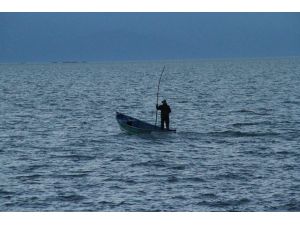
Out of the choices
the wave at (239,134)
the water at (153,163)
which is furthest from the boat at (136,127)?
the wave at (239,134)

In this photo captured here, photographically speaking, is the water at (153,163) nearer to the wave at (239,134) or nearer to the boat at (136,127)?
the wave at (239,134)

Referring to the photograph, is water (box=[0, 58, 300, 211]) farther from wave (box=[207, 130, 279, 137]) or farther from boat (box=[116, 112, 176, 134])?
boat (box=[116, 112, 176, 134])

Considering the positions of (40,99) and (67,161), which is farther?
(40,99)

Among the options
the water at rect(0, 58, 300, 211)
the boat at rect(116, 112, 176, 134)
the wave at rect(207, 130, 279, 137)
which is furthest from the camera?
the boat at rect(116, 112, 176, 134)

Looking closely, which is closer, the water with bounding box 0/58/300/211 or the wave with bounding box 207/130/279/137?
the water with bounding box 0/58/300/211

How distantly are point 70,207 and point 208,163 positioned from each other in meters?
8.01

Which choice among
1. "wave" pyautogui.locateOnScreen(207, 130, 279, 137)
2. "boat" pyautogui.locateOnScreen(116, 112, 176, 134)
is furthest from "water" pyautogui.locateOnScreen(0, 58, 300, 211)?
"boat" pyautogui.locateOnScreen(116, 112, 176, 134)

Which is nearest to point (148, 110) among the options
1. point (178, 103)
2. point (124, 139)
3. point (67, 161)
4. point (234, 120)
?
point (178, 103)

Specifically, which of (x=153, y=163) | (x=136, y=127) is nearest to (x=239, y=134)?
(x=136, y=127)

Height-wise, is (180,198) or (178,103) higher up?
(178,103)

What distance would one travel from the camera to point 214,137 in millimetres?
31797

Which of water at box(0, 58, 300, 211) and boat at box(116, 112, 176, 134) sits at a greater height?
boat at box(116, 112, 176, 134)

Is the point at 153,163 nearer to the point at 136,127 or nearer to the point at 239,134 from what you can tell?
the point at 136,127

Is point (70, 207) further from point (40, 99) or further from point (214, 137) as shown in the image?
point (40, 99)
